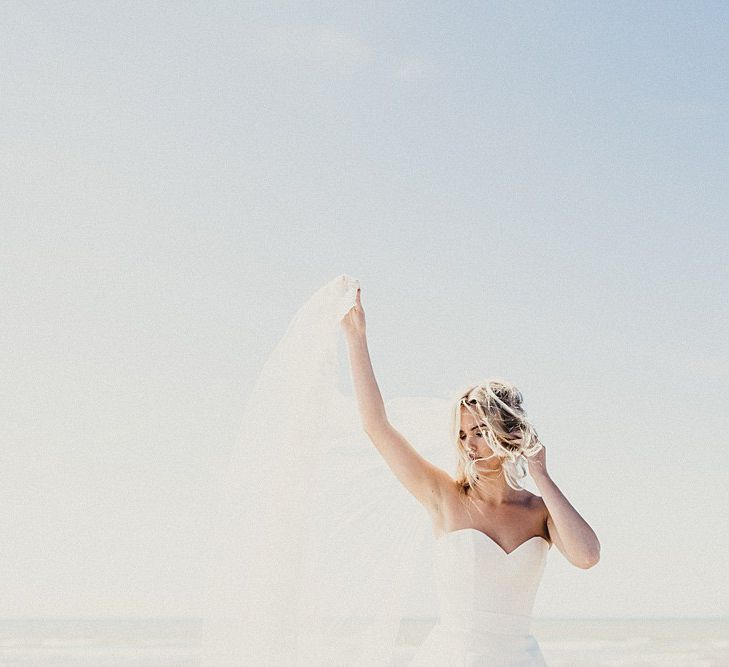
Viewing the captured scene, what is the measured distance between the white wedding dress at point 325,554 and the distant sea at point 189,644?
19535mm

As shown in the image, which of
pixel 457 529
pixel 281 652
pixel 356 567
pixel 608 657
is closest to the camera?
pixel 281 652

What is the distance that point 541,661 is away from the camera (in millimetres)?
4113

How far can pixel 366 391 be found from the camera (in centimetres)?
441

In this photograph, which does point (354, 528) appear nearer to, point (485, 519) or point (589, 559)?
point (485, 519)

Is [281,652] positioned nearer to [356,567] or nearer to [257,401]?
[356,567]

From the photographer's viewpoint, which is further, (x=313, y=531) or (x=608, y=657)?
(x=608, y=657)

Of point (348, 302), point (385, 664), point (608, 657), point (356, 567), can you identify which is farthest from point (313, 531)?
point (608, 657)

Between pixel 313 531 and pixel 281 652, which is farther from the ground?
pixel 313 531

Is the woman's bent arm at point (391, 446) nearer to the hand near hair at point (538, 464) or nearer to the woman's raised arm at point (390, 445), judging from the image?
the woman's raised arm at point (390, 445)

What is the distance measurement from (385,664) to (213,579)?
94cm

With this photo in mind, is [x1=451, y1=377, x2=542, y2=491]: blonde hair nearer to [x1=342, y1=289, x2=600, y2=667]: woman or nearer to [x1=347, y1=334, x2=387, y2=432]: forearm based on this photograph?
[x1=342, y1=289, x2=600, y2=667]: woman

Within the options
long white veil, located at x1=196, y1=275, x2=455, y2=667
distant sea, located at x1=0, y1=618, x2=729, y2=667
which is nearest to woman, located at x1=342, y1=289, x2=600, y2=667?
long white veil, located at x1=196, y1=275, x2=455, y2=667

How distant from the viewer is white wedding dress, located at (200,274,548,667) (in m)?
4.04

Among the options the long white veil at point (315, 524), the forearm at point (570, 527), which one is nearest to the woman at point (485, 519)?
the forearm at point (570, 527)
